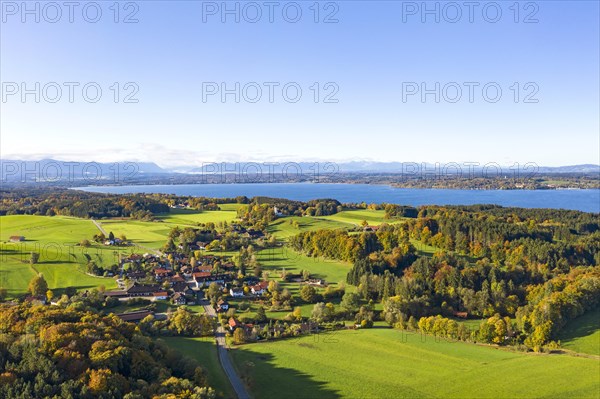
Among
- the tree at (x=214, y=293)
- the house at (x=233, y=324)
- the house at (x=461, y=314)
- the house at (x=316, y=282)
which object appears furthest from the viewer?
the house at (x=316, y=282)

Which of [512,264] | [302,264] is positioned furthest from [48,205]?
[512,264]

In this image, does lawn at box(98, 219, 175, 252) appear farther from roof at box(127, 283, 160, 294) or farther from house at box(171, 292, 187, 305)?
house at box(171, 292, 187, 305)

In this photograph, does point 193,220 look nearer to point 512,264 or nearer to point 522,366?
point 512,264

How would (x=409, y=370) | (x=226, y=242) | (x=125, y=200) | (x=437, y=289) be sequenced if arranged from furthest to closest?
1. (x=125, y=200)
2. (x=226, y=242)
3. (x=437, y=289)
4. (x=409, y=370)

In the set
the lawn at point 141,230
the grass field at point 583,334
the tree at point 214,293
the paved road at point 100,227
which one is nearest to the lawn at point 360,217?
the lawn at point 141,230

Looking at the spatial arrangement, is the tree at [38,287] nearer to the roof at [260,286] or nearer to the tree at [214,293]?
the tree at [214,293]

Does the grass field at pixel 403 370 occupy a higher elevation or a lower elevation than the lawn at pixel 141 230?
lower
